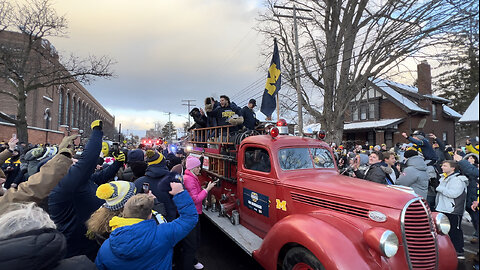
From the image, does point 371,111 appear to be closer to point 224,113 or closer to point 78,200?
point 224,113

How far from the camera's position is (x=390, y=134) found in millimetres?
21219

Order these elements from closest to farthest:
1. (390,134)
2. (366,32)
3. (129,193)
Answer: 1. (129,193)
2. (366,32)
3. (390,134)

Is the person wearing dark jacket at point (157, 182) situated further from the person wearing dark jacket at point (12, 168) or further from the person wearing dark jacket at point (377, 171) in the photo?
the person wearing dark jacket at point (12, 168)

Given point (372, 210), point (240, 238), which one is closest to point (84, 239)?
point (240, 238)

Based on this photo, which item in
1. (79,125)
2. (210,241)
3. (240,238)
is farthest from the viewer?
(79,125)

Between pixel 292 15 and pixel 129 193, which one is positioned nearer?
pixel 129 193

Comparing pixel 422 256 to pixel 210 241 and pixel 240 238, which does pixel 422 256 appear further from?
pixel 210 241

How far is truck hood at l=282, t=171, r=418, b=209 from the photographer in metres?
2.56

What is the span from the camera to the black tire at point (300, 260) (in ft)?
8.22

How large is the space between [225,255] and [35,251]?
3.75m

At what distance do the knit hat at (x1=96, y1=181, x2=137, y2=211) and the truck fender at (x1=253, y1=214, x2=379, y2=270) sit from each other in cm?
178

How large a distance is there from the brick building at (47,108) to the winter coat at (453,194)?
14.5 meters

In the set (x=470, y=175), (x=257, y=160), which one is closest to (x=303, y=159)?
Result: (x=257, y=160)

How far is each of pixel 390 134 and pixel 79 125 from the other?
45.5 m
